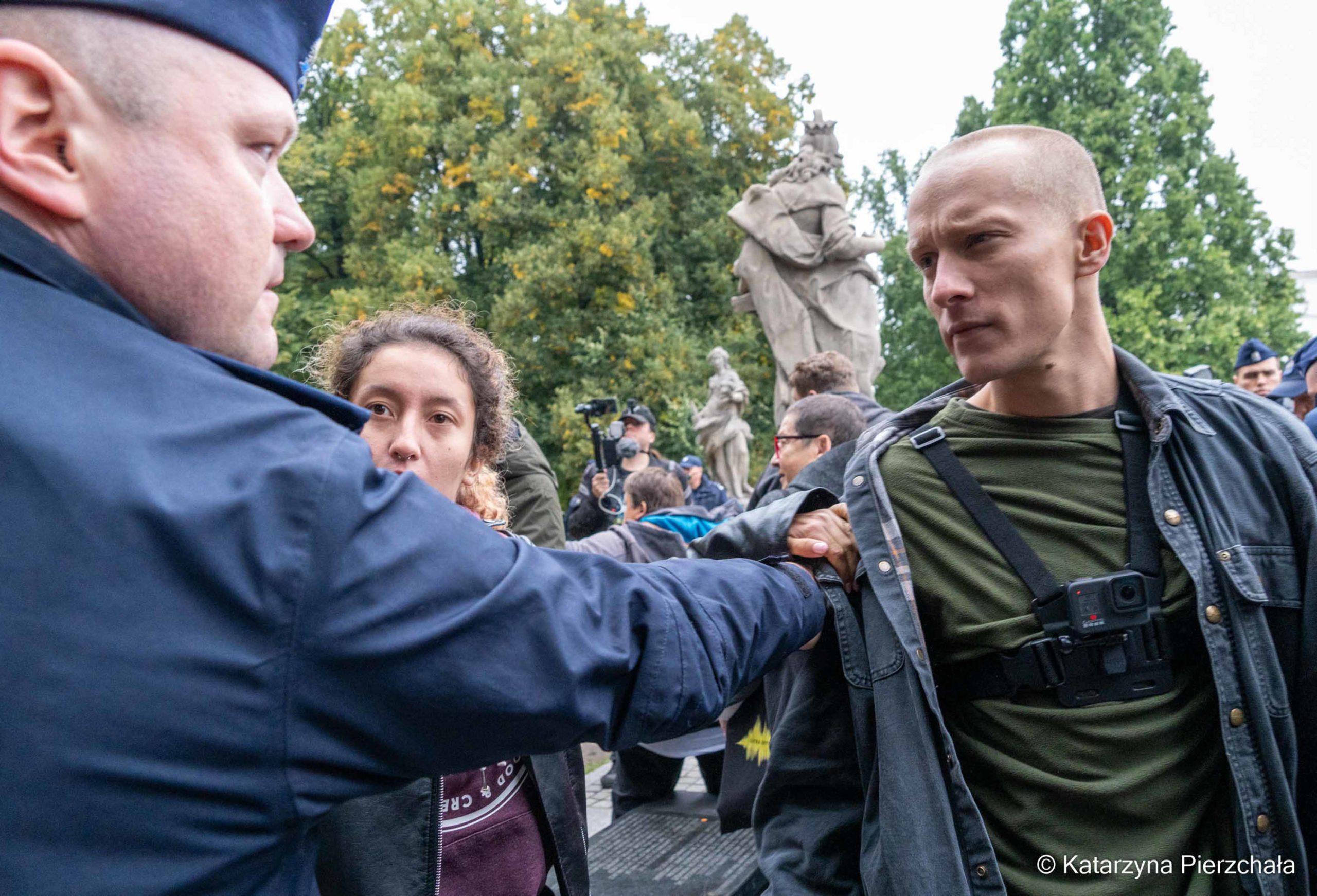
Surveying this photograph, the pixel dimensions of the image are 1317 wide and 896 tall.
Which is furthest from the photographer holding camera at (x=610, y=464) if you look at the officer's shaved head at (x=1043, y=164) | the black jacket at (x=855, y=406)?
the officer's shaved head at (x=1043, y=164)

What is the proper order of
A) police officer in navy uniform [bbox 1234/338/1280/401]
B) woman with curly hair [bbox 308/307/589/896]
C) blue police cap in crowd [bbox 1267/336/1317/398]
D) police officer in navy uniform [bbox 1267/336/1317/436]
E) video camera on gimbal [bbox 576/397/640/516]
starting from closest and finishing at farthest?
1. woman with curly hair [bbox 308/307/589/896]
2. police officer in navy uniform [bbox 1267/336/1317/436]
3. blue police cap in crowd [bbox 1267/336/1317/398]
4. police officer in navy uniform [bbox 1234/338/1280/401]
5. video camera on gimbal [bbox 576/397/640/516]

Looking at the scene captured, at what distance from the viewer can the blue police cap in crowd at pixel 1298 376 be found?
631cm

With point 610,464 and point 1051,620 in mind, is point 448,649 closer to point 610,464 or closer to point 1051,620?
point 1051,620

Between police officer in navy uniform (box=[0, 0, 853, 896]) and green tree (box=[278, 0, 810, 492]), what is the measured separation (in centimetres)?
1584

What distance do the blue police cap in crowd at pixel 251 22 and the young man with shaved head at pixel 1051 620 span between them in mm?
1220

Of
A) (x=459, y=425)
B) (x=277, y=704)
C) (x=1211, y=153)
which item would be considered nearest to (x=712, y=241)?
(x=1211, y=153)

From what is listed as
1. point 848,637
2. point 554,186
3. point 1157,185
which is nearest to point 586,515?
point 848,637

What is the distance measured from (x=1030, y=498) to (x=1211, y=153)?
2530 centimetres

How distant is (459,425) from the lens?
2207 millimetres

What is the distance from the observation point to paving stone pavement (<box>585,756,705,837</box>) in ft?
19.1

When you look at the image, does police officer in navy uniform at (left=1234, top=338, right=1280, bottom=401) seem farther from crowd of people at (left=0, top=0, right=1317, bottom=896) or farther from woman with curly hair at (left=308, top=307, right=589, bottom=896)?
woman with curly hair at (left=308, top=307, right=589, bottom=896)

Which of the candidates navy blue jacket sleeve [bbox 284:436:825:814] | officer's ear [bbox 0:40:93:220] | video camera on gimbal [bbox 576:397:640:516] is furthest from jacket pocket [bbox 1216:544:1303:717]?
video camera on gimbal [bbox 576:397:640:516]

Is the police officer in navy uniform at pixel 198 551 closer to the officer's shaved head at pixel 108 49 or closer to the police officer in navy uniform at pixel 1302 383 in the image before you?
the officer's shaved head at pixel 108 49

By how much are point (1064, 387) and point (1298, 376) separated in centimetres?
637
